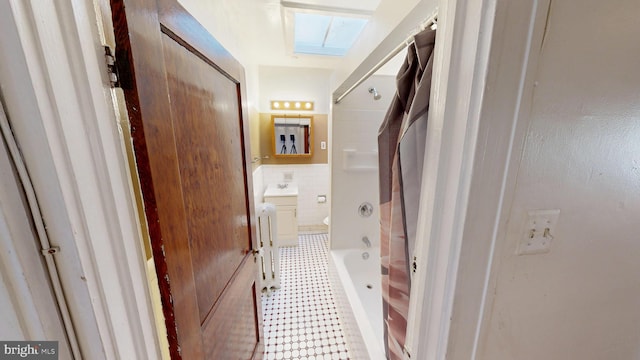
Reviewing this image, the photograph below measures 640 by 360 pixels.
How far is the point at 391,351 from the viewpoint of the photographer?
917 millimetres

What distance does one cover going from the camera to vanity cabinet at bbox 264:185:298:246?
2.72 meters

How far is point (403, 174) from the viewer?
71 centimetres

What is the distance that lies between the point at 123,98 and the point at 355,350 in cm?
168

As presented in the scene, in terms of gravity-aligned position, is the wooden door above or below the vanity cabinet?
above

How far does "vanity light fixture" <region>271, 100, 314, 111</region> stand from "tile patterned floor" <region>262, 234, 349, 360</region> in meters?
2.01

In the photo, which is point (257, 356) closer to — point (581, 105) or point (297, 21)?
point (581, 105)

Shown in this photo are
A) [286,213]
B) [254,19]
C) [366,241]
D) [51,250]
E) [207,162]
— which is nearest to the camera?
[51,250]

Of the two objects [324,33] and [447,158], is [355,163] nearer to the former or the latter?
[324,33]

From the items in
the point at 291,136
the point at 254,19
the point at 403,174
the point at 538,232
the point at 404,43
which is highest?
the point at 254,19

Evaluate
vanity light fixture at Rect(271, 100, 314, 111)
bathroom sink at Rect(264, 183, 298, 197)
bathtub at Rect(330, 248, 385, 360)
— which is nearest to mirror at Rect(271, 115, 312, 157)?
vanity light fixture at Rect(271, 100, 314, 111)

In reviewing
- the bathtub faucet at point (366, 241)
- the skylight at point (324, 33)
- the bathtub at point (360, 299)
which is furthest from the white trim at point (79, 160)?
the bathtub faucet at point (366, 241)

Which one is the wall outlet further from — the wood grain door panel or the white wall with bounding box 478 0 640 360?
the wood grain door panel

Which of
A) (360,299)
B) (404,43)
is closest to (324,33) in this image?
(404,43)

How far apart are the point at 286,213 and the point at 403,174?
2.24 metres
